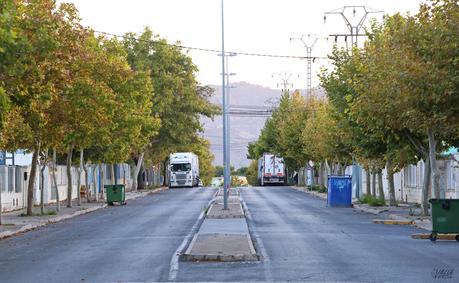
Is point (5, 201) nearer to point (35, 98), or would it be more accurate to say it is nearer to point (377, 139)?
point (377, 139)

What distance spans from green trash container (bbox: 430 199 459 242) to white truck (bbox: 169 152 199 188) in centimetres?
6690

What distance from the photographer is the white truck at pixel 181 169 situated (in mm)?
89562

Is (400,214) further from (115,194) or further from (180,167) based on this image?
(180,167)

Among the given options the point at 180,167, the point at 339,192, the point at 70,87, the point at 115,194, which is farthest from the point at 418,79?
the point at 180,167

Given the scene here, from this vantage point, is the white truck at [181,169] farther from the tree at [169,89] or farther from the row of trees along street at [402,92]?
the row of trees along street at [402,92]

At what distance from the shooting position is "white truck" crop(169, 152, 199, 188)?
8956cm

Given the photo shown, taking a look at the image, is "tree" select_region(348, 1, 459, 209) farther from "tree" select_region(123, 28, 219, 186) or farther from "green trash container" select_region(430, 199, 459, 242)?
"tree" select_region(123, 28, 219, 186)

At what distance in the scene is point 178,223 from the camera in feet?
103

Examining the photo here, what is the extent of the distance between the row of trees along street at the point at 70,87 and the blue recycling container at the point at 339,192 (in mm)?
10947

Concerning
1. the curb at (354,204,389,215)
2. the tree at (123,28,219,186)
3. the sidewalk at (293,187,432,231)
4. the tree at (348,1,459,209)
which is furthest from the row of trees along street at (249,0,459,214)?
the tree at (123,28,219,186)

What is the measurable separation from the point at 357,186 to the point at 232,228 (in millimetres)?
33589

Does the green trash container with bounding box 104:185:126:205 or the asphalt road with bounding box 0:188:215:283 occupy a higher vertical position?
the green trash container with bounding box 104:185:126:205

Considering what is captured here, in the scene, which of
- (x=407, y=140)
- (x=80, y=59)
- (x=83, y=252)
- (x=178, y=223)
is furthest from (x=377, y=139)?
(x=83, y=252)

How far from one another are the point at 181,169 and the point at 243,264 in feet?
241
